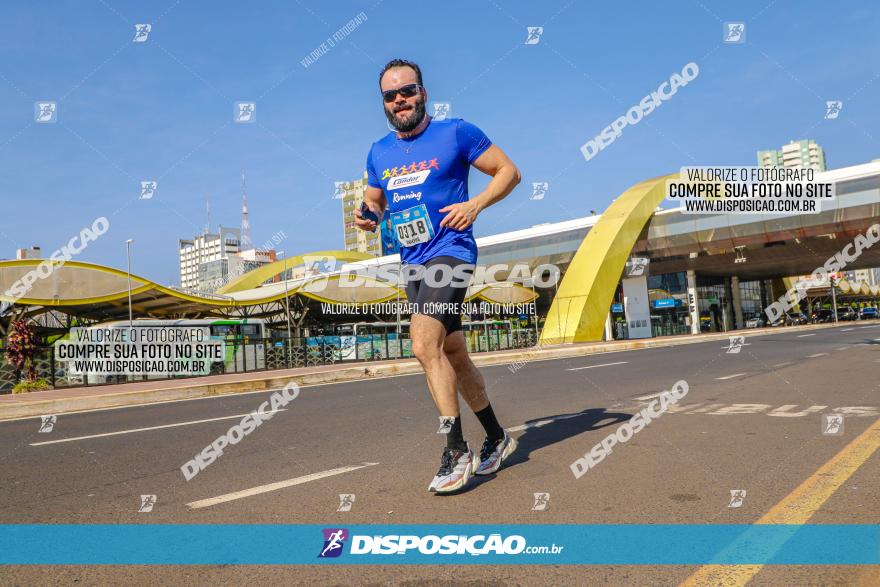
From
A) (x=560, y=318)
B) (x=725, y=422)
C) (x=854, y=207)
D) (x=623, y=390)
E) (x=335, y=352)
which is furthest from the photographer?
(x=560, y=318)

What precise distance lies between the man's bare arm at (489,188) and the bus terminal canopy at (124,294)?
24.7 m

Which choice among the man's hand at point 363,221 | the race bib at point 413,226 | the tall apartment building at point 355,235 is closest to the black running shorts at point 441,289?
the race bib at point 413,226

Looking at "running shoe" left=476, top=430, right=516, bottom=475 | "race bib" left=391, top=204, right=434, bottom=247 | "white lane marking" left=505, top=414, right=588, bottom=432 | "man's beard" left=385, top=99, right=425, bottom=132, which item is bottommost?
"white lane marking" left=505, top=414, right=588, bottom=432

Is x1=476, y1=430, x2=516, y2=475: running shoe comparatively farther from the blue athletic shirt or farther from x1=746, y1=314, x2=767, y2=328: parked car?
x1=746, y1=314, x2=767, y2=328: parked car

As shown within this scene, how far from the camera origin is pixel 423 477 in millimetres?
3752

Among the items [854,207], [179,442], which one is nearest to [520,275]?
[854,207]

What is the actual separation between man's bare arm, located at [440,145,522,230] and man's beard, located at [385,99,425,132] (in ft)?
1.34

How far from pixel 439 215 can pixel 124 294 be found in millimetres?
26156

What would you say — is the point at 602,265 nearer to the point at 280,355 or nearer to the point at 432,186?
the point at 280,355

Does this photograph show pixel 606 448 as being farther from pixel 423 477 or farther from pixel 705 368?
pixel 705 368

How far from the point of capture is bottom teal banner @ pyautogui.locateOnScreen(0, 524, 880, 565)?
7.69ft

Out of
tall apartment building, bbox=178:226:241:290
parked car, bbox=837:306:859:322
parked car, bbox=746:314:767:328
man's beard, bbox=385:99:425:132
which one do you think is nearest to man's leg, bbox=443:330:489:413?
man's beard, bbox=385:99:425:132

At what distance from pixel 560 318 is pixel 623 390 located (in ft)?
108

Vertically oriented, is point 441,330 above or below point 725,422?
above
